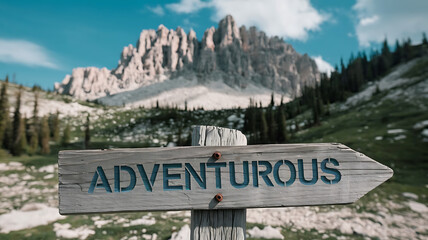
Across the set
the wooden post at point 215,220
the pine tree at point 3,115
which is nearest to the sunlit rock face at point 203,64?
the pine tree at point 3,115

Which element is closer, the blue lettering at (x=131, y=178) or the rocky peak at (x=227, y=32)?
the blue lettering at (x=131, y=178)

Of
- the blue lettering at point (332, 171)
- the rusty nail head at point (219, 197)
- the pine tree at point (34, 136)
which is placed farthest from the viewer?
the pine tree at point (34, 136)

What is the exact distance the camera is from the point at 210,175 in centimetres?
185

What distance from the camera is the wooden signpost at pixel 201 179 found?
182 centimetres

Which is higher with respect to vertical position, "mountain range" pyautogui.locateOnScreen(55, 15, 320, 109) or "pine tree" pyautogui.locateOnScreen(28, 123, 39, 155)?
"mountain range" pyautogui.locateOnScreen(55, 15, 320, 109)

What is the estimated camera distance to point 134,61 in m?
171

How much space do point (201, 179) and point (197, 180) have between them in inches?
1.3

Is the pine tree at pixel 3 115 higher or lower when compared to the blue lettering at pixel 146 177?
higher

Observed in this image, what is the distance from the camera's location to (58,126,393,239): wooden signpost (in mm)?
1820

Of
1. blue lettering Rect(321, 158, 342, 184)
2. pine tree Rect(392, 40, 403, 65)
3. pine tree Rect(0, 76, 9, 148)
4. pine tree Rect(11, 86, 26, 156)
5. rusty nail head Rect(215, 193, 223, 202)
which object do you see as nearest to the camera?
rusty nail head Rect(215, 193, 223, 202)

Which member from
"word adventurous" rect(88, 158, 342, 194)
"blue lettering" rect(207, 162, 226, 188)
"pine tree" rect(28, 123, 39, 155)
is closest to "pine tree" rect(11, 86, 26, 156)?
"pine tree" rect(28, 123, 39, 155)

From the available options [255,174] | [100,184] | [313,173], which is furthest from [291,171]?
[100,184]

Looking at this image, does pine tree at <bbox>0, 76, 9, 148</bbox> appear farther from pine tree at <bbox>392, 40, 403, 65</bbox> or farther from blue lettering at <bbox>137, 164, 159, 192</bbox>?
pine tree at <bbox>392, 40, 403, 65</bbox>

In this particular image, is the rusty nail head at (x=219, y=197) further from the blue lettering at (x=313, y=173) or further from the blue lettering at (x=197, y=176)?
the blue lettering at (x=313, y=173)
